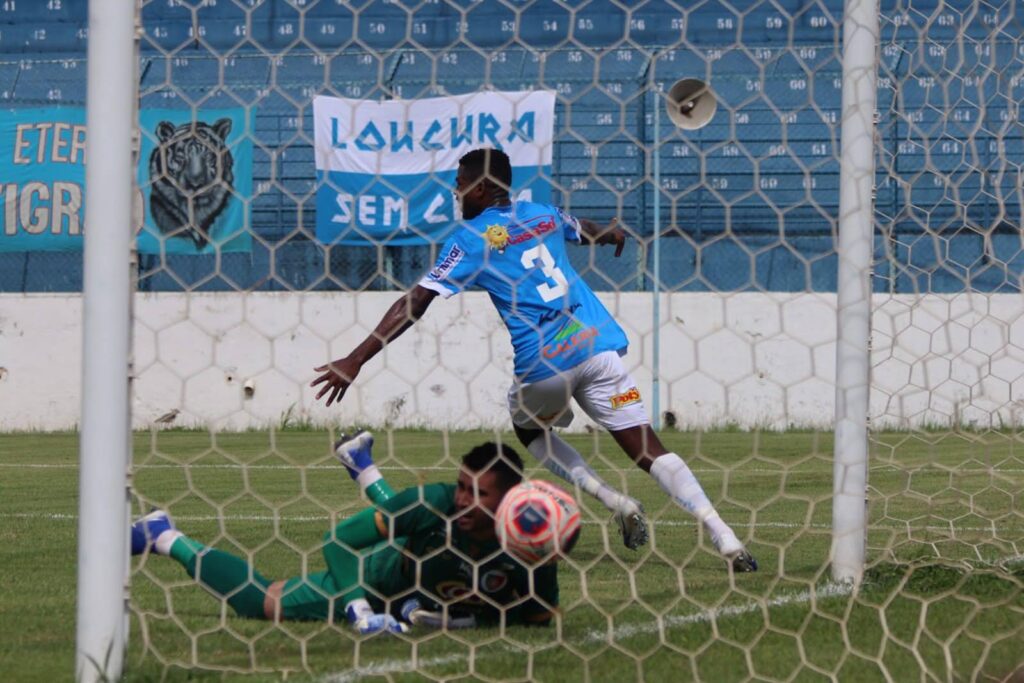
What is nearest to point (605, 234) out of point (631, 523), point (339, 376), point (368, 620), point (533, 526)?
point (631, 523)

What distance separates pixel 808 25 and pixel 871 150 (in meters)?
10.9

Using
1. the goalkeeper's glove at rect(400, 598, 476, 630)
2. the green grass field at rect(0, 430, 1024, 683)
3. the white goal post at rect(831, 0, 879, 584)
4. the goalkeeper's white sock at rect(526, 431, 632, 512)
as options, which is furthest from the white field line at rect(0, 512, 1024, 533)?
the goalkeeper's glove at rect(400, 598, 476, 630)

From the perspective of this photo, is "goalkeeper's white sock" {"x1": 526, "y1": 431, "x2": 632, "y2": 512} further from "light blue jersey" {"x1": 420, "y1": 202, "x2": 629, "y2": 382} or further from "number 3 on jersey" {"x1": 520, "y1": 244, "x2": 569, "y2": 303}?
"number 3 on jersey" {"x1": 520, "y1": 244, "x2": 569, "y2": 303}

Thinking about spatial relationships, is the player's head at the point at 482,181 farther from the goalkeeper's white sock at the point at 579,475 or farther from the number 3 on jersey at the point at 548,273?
the goalkeeper's white sock at the point at 579,475

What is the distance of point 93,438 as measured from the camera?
3.01m

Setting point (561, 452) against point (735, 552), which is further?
point (561, 452)

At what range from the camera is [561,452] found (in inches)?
220

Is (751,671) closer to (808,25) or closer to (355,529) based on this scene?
(355,529)

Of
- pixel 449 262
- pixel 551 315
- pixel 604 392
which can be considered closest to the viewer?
pixel 449 262

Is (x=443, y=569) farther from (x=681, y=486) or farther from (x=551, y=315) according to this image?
(x=551, y=315)

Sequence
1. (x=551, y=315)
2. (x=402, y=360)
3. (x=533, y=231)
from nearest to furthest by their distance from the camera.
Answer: (x=533, y=231)
(x=551, y=315)
(x=402, y=360)

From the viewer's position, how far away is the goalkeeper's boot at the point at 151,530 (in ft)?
12.3

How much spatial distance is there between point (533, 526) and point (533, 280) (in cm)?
157

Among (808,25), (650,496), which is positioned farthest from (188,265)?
(650,496)
